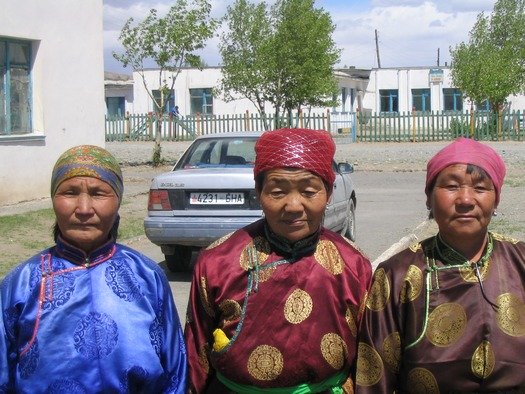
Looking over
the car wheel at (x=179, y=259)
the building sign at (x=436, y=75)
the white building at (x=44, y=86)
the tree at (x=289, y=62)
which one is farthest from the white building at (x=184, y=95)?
the car wheel at (x=179, y=259)

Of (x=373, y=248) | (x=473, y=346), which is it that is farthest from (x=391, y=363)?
(x=373, y=248)

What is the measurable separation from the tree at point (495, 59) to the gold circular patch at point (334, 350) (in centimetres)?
3561

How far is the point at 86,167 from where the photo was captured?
290 centimetres

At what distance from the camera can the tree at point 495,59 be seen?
4131cm

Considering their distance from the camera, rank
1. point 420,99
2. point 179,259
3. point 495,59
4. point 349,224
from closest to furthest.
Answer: point 179,259, point 349,224, point 495,59, point 420,99

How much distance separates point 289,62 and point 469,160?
31562 millimetres

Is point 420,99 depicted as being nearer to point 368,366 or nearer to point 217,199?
point 217,199

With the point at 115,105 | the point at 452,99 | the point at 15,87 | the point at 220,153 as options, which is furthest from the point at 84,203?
the point at 452,99

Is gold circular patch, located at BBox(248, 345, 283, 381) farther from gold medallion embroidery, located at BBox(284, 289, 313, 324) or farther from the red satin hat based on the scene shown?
the red satin hat

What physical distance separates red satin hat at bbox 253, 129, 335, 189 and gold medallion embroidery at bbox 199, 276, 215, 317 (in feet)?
1.42

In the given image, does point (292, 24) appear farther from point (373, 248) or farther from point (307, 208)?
point (307, 208)

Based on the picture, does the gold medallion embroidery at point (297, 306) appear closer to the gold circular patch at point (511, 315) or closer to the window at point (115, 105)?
the gold circular patch at point (511, 315)

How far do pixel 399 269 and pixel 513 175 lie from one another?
19502 mm

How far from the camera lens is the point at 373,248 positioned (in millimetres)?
11055
